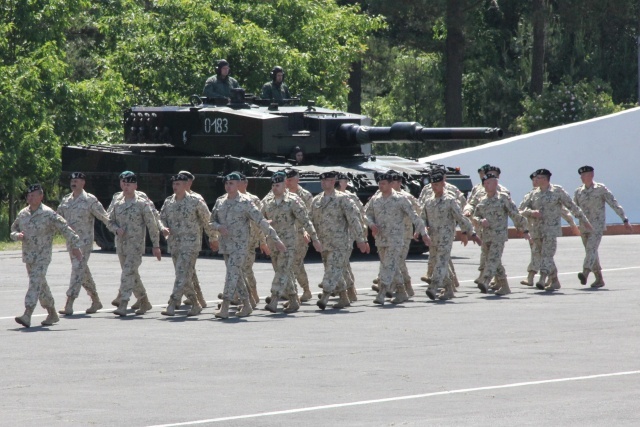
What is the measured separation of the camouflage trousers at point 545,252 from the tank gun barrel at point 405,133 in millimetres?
4211

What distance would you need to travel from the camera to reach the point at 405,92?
5234 centimetres

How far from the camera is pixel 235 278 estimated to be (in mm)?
15391

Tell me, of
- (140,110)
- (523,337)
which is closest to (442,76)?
(140,110)

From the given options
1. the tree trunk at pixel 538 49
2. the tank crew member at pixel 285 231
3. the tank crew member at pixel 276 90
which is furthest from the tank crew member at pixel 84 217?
the tree trunk at pixel 538 49

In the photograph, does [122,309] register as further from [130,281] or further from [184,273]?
[184,273]

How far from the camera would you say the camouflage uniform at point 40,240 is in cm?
1492

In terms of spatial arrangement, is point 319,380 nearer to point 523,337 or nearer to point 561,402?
point 561,402

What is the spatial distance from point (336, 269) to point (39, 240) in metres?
3.46

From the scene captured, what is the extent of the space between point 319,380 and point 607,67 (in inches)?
1523

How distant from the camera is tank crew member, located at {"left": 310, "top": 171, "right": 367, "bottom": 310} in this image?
53.8 ft

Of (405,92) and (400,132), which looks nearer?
(400,132)

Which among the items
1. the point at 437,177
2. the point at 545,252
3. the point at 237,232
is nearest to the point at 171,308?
the point at 237,232

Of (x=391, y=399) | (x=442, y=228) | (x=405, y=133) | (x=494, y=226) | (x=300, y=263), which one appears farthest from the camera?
(x=405, y=133)

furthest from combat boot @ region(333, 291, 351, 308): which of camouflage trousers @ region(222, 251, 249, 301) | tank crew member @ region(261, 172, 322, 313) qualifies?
camouflage trousers @ region(222, 251, 249, 301)
